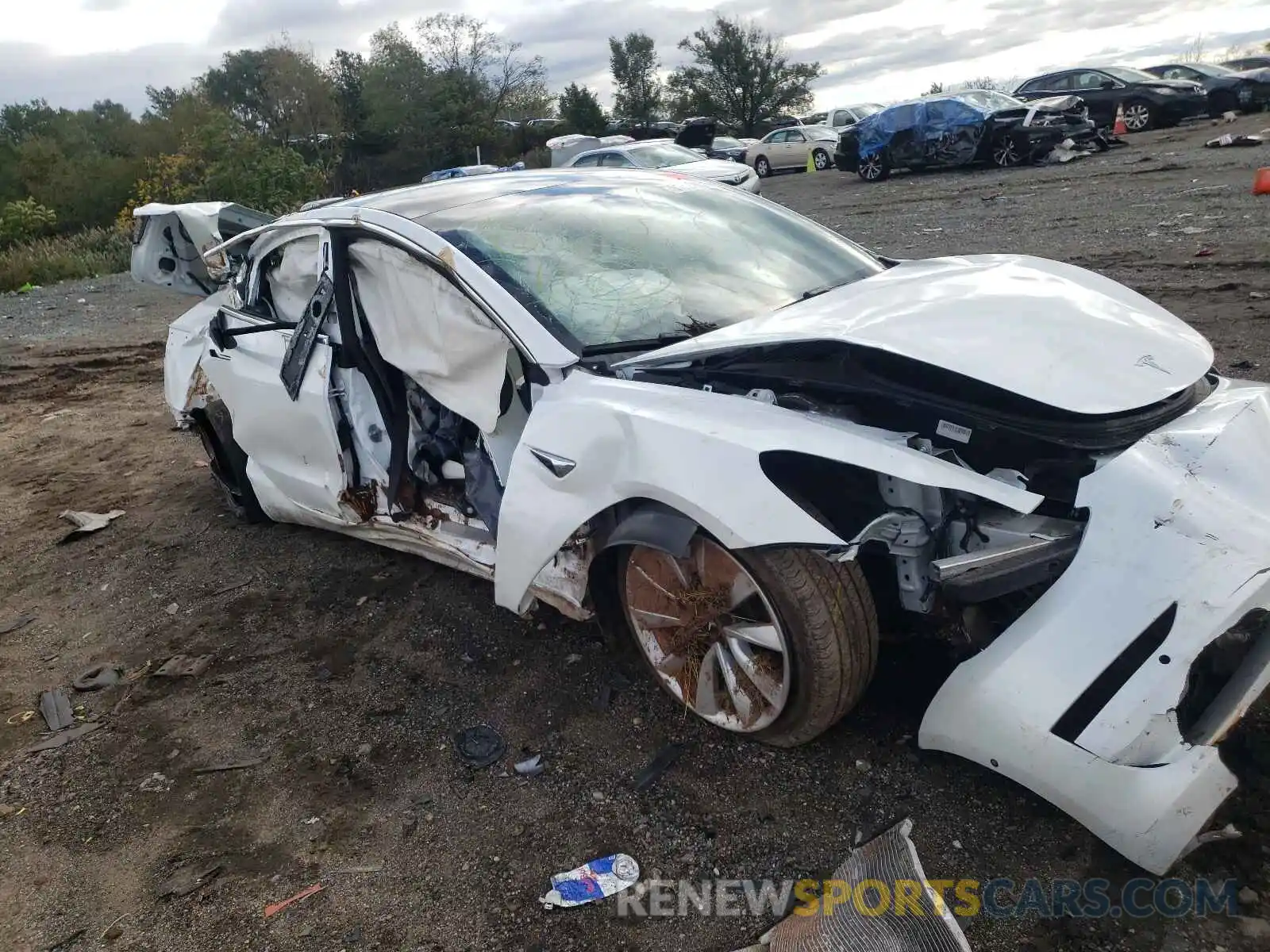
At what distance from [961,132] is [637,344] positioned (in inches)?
548

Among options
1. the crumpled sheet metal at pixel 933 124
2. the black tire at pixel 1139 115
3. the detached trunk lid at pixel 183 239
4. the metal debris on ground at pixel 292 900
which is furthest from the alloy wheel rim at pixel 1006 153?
the metal debris on ground at pixel 292 900

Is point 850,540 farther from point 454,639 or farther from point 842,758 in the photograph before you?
point 454,639

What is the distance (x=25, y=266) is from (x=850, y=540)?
2147cm

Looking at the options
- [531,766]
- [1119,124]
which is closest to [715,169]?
[1119,124]

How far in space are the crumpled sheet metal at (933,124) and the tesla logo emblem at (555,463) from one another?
14.1 meters

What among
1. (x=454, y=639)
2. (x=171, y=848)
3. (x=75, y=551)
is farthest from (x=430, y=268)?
(x=75, y=551)

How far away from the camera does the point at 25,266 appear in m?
18.4

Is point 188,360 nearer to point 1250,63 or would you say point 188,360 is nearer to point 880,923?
point 880,923

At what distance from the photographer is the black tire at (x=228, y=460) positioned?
4527 millimetres

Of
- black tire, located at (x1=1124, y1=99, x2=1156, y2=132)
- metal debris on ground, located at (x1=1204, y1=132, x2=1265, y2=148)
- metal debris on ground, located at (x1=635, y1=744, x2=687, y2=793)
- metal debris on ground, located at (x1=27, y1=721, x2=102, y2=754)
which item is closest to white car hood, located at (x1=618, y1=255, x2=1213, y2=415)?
metal debris on ground, located at (x1=635, y1=744, x2=687, y2=793)

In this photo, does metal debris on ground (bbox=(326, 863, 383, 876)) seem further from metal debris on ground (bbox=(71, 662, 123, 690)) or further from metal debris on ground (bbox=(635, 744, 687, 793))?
metal debris on ground (bbox=(71, 662, 123, 690))

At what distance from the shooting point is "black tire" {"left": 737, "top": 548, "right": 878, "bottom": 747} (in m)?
2.18

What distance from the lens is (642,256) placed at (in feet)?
10.1

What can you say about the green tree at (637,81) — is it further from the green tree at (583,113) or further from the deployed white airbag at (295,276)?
the deployed white airbag at (295,276)
